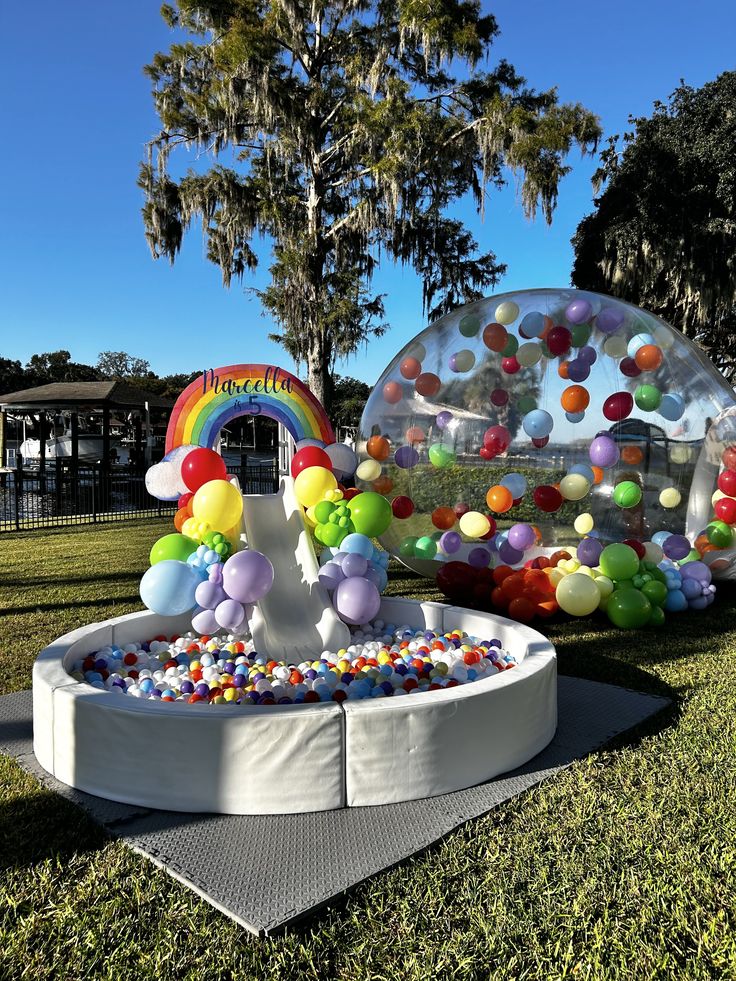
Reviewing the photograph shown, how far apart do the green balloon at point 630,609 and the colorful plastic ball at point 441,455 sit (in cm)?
255

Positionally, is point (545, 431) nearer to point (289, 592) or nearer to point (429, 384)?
point (429, 384)

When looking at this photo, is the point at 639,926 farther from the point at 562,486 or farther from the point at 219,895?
the point at 562,486

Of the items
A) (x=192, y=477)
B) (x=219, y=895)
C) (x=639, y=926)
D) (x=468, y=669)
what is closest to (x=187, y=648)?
(x=192, y=477)

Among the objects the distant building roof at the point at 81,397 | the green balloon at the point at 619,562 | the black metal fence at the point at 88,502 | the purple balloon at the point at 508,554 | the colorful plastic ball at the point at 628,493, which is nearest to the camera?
the green balloon at the point at 619,562

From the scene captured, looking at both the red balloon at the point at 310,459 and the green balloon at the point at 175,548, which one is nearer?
the green balloon at the point at 175,548

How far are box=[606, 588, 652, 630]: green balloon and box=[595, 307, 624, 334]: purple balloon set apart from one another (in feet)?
9.79

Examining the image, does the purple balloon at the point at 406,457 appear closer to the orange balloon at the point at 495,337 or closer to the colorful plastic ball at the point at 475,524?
the colorful plastic ball at the point at 475,524

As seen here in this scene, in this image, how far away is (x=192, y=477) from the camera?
18.4ft

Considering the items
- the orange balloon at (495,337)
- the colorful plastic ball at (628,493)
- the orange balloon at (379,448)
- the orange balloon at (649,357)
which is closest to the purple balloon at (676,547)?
the colorful plastic ball at (628,493)

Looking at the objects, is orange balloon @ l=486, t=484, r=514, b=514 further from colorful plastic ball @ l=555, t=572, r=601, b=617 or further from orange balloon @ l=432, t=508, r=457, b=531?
colorful plastic ball @ l=555, t=572, r=601, b=617

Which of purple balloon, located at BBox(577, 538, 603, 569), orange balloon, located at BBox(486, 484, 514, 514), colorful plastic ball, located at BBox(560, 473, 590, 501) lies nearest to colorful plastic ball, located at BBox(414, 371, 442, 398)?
orange balloon, located at BBox(486, 484, 514, 514)

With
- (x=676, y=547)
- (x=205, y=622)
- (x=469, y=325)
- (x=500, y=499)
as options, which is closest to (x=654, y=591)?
(x=676, y=547)

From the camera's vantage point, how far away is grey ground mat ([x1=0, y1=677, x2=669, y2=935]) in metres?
2.73

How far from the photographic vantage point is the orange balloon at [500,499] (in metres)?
8.05
